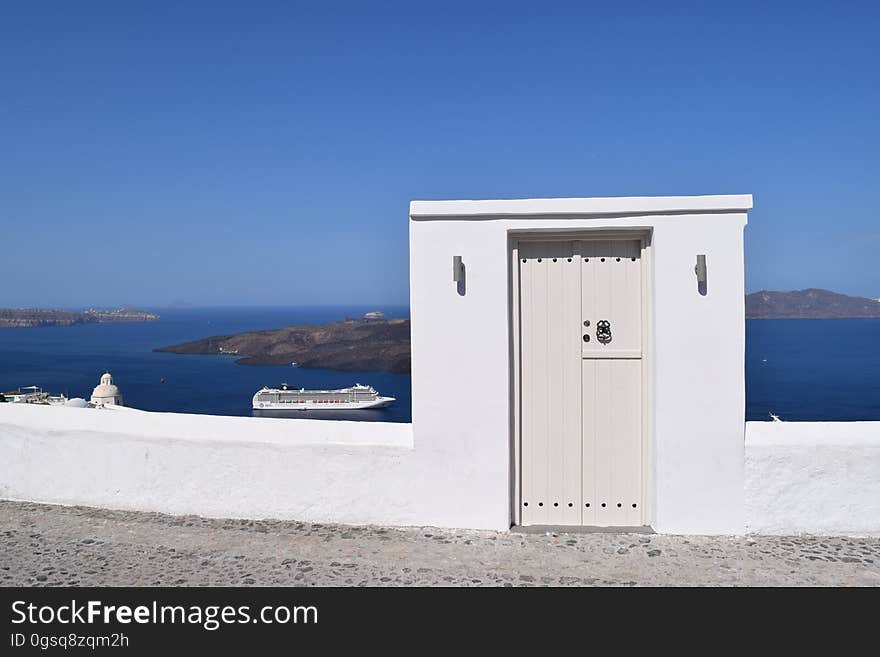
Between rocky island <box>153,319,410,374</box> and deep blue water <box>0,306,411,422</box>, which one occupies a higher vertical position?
rocky island <box>153,319,410,374</box>

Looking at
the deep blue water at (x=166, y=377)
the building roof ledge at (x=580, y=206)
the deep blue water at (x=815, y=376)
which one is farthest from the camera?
the deep blue water at (x=166, y=377)

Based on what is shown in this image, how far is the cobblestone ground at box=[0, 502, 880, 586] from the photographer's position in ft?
12.8

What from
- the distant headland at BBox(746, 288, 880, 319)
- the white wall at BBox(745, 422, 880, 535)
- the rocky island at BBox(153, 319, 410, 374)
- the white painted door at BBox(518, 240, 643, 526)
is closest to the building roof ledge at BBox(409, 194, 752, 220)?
the white painted door at BBox(518, 240, 643, 526)

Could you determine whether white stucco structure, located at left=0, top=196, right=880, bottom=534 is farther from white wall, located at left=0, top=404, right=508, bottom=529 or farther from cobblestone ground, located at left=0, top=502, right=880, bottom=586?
cobblestone ground, located at left=0, top=502, right=880, bottom=586

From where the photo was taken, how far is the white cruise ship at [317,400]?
69.7 meters

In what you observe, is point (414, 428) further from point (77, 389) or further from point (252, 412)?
point (77, 389)

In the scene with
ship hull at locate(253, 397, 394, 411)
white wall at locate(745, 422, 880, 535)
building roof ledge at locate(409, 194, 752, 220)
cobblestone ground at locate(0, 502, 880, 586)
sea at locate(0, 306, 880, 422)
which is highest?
building roof ledge at locate(409, 194, 752, 220)

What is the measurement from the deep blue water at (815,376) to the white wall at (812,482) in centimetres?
2818

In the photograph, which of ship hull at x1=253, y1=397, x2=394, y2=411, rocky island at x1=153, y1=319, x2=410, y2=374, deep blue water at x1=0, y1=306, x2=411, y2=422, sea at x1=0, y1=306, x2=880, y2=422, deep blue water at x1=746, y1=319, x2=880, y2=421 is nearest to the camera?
deep blue water at x1=746, y1=319, x2=880, y2=421

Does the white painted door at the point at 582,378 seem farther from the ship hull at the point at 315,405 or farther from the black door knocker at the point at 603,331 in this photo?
the ship hull at the point at 315,405

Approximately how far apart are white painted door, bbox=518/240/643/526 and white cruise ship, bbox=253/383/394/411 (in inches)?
2575

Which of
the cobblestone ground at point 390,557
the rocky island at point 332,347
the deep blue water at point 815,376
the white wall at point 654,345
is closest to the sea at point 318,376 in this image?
the deep blue water at point 815,376

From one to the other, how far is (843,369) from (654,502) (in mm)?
92437

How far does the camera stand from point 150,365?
364 feet
